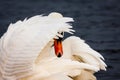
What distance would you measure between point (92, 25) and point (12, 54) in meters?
7.25

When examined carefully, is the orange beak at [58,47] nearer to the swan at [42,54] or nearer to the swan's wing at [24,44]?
the swan at [42,54]

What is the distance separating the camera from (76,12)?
1708 cm

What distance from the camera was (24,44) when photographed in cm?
863

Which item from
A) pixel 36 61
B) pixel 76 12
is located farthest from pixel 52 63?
pixel 76 12

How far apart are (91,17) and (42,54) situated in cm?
753

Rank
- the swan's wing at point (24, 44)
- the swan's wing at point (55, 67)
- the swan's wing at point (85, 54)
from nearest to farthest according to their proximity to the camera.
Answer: the swan's wing at point (24, 44)
the swan's wing at point (55, 67)
the swan's wing at point (85, 54)

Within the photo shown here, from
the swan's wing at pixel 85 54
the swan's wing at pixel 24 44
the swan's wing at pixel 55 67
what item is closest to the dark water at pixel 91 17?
the swan's wing at pixel 85 54

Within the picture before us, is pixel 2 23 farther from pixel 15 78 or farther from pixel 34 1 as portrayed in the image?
pixel 15 78

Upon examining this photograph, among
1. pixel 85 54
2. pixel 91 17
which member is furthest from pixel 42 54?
pixel 91 17

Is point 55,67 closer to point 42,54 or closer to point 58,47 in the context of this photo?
point 42,54

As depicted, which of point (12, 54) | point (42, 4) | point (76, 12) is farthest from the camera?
point (42, 4)

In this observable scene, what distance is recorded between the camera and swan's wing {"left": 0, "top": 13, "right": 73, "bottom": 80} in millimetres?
8594

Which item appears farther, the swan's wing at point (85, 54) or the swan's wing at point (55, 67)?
the swan's wing at point (85, 54)

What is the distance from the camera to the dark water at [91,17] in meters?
13.3
